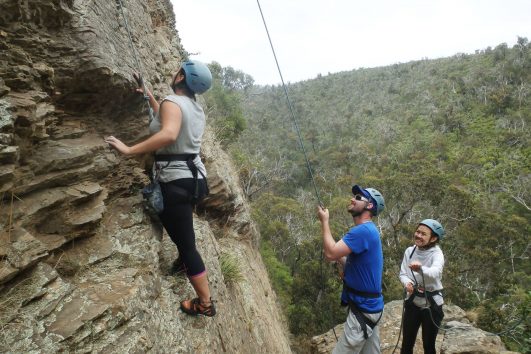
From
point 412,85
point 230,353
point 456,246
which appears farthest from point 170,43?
point 412,85

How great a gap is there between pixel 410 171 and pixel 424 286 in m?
21.5

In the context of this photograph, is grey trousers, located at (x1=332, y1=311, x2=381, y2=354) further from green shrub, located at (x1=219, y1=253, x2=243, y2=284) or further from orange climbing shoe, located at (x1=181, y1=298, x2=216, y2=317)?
green shrub, located at (x1=219, y1=253, x2=243, y2=284)

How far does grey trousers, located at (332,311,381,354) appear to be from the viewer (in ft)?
11.5

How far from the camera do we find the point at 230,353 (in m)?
3.94

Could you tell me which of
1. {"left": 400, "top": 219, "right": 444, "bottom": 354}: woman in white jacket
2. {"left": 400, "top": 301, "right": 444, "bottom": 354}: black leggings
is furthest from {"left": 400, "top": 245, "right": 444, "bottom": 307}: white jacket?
{"left": 400, "top": 301, "right": 444, "bottom": 354}: black leggings

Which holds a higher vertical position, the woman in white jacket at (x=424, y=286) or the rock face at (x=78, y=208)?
the rock face at (x=78, y=208)

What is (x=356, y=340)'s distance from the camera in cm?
351

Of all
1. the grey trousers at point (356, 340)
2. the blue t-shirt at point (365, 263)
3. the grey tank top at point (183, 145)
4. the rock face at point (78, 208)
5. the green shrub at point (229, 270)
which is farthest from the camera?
the green shrub at point (229, 270)

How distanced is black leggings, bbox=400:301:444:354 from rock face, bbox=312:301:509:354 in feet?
6.25

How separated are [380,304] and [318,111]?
63951 mm

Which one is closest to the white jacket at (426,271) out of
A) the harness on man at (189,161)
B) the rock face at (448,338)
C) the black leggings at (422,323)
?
the black leggings at (422,323)

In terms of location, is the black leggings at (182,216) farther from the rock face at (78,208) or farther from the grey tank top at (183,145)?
the rock face at (78,208)

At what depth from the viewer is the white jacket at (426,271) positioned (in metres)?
4.53

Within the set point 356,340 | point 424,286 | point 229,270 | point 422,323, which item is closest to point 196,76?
point 356,340
